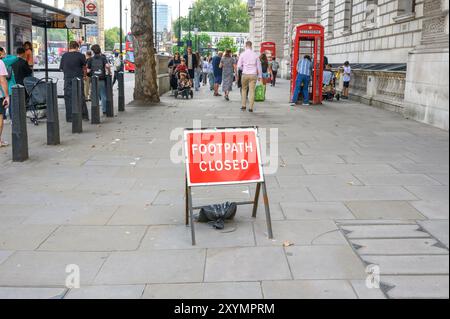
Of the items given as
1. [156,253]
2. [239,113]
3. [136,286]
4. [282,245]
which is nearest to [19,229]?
[156,253]

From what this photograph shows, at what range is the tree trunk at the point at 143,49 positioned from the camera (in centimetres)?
1812

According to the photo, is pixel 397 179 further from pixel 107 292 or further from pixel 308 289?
pixel 107 292

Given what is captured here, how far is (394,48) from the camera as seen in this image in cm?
1925

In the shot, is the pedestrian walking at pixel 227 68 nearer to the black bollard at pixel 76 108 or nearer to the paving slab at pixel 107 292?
the black bollard at pixel 76 108

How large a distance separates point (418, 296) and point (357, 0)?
916 inches

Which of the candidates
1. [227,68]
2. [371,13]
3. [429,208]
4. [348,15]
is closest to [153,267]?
[429,208]

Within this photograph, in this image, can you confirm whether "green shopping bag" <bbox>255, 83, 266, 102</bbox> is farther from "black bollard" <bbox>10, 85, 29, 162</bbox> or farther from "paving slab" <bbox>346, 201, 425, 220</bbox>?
"paving slab" <bbox>346, 201, 425, 220</bbox>

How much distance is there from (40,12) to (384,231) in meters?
12.8

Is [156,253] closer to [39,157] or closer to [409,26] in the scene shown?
[39,157]

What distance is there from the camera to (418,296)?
360cm
